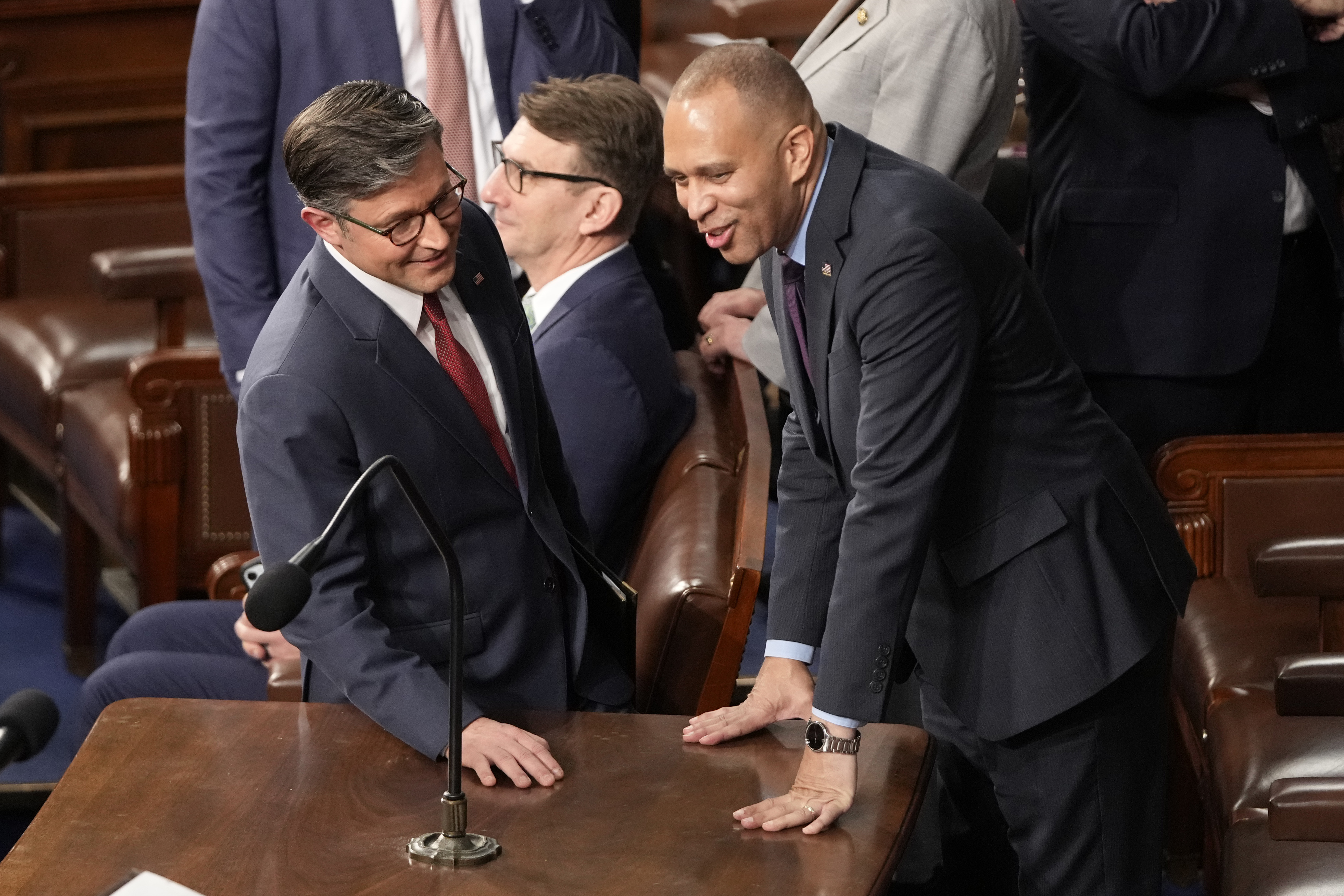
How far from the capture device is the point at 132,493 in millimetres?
3848

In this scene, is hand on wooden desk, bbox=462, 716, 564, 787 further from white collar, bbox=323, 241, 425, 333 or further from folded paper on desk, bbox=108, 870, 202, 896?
white collar, bbox=323, 241, 425, 333

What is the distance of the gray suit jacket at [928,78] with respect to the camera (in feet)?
8.87

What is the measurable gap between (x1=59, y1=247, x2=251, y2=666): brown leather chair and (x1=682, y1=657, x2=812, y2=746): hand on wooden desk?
2097 mm

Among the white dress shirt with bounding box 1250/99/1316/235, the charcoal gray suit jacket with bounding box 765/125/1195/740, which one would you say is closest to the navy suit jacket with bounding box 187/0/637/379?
the white dress shirt with bounding box 1250/99/1316/235

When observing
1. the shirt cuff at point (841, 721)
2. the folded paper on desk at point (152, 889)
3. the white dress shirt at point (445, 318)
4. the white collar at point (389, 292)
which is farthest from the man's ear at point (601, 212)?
the folded paper on desk at point (152, 889)

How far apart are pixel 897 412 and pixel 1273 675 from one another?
1.09 metres

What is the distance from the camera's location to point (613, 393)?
2.58m

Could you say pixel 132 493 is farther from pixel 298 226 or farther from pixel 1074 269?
pixel 1074 269

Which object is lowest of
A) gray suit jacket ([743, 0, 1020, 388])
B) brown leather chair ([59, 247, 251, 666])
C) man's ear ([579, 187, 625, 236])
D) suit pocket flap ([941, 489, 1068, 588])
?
brown leather chair ([59, 247, 251, 666])

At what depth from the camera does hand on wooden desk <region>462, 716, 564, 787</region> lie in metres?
1.85

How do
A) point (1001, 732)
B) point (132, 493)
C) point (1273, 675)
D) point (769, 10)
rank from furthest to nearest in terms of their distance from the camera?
point (769, 10), point (132, 493), point (1273, 675), point (1001, 732)

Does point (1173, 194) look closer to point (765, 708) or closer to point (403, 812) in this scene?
point (765, 708)

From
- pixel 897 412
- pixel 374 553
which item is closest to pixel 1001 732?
pixel 897 412

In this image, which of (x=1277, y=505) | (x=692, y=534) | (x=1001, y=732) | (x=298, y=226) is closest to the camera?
(x=1001, y=732)
